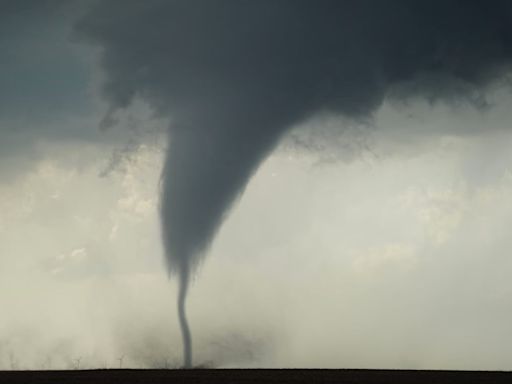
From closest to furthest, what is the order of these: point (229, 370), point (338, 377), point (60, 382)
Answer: point (60, 382) < point (338, 377) < point (229, 370)

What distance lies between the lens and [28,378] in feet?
210

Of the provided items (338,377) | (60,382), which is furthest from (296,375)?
(60,382)

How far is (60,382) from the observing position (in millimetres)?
59969

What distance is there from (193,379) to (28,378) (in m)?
12.8

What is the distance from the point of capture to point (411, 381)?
62.6 metres

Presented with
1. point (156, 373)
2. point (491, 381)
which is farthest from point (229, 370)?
point (491, 381)

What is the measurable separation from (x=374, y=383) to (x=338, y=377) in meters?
8.24

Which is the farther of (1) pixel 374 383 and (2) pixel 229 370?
(2) pixel 229 370

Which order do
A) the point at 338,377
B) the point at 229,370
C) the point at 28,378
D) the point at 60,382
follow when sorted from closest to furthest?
the point at 60,382 → the point at 28,378 → the point at 338,377 → the point at 229,370

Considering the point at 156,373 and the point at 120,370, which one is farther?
the point at 120,370

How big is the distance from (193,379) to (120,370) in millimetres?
17046

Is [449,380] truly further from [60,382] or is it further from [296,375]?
[60,382]

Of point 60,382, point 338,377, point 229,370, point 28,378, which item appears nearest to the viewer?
point 60,382

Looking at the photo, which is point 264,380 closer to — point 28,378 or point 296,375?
point 296,375
